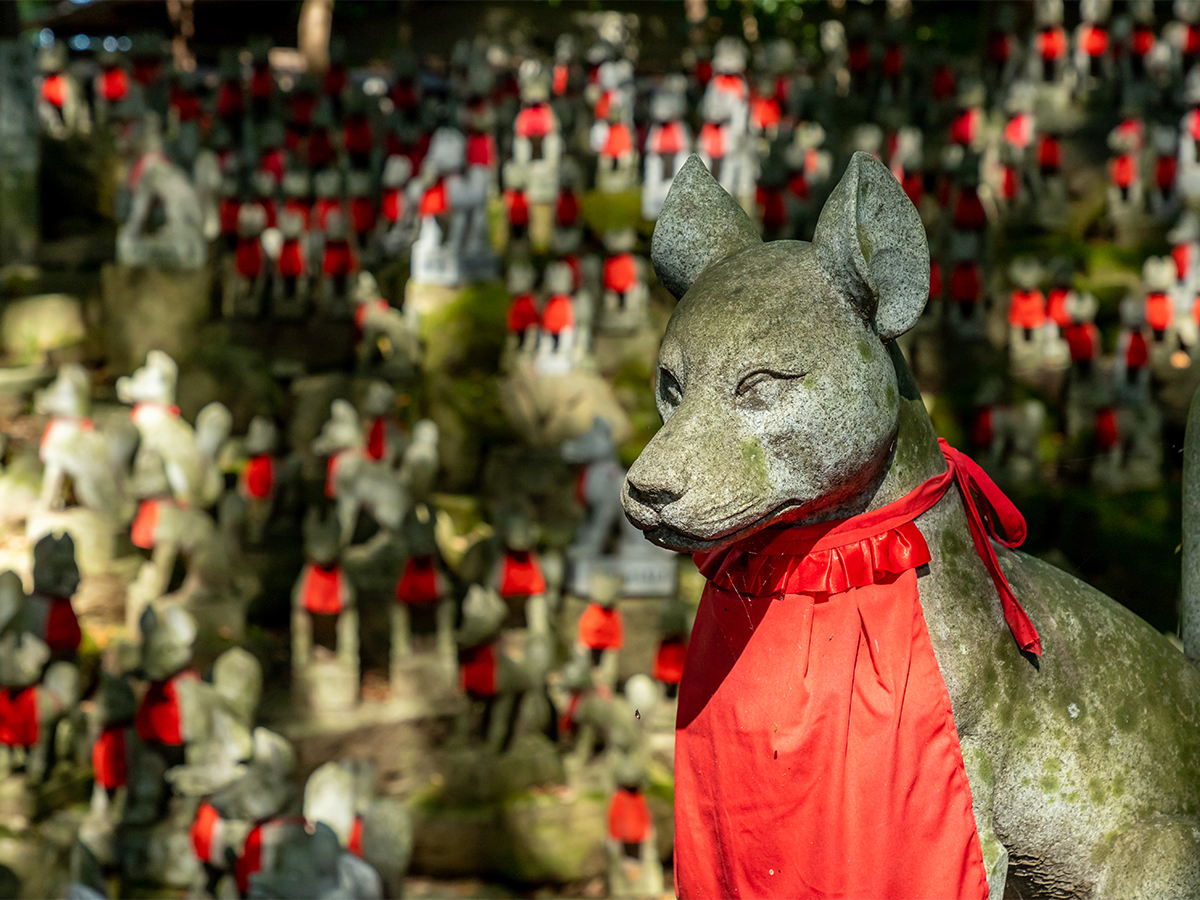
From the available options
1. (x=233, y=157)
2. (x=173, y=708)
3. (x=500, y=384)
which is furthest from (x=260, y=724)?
(x=233, y=157)

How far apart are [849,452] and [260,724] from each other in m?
3.87

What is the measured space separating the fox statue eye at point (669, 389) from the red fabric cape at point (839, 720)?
0.67 ft

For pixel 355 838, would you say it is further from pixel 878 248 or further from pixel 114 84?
pixel 114 84

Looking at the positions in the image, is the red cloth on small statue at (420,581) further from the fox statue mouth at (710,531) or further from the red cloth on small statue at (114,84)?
the red cloth on small statue at (114,84)

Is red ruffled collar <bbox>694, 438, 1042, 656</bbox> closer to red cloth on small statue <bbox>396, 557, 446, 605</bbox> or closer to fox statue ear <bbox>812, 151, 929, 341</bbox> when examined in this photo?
fox statue ear <bbox>812, 151, 929, 341</bbox>

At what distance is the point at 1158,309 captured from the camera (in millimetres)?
7547

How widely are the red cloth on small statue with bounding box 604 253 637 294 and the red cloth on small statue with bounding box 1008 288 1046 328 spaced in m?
2.36

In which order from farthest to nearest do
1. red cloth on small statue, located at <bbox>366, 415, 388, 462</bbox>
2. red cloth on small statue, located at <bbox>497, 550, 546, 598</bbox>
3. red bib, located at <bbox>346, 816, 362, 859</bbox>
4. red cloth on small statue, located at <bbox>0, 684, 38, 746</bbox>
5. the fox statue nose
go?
red cloth on small statue, located at <bbox>366, 415, 388, 462</bbox>, red cloth on small statue, located at <bbox>497, 550, 546, 598</bbox>, red cloth on small statue, located at <bbox>0, 684, 38, 746</bbox>, red bib, located at <bbox>346, 816, 362, 859</bbox>, the fox statue nose

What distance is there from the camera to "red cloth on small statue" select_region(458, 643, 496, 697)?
4691 mm

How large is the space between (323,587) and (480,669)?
0.71 m

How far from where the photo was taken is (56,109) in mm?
11102

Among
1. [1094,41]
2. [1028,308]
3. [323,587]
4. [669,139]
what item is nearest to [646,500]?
[323,587]

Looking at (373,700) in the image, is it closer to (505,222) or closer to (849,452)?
(849,452)

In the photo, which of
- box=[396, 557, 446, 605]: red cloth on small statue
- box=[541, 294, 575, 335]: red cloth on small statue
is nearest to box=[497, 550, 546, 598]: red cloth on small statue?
box=[396, 557, 446, 605]: red cloth on small statue
